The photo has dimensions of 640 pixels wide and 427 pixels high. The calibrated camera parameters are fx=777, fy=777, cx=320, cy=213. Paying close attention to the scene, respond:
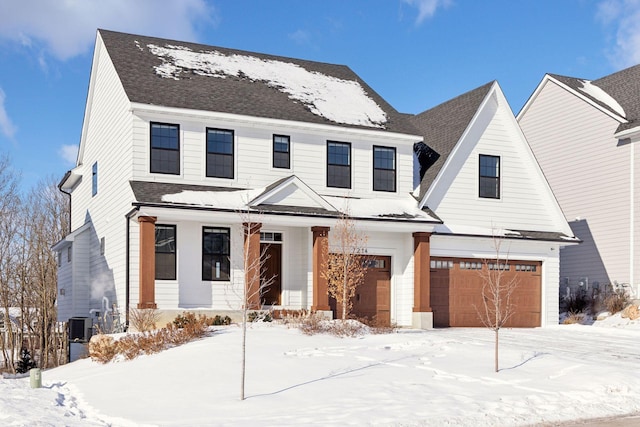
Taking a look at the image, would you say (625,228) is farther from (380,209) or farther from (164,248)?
(164,248)

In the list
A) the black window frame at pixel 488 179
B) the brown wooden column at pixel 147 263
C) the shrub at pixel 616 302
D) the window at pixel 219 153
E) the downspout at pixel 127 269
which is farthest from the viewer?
the shrub at pixel 616 302

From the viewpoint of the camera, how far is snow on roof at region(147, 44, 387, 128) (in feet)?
88.7

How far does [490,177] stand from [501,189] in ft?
2.01

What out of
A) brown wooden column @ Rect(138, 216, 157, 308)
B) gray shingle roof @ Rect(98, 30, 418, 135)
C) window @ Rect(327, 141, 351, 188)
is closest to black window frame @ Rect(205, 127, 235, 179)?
gray shingle roof @ Rect(98, 30, 418, 135)

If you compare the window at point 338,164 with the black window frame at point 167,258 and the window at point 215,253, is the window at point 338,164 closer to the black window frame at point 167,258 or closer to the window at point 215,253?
the window at point 215,253

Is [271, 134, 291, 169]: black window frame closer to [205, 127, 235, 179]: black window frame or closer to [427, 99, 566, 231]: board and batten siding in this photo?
[205, 127, 235, 179]: black window frame

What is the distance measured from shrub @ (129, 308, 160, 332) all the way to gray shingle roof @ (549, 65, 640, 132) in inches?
787

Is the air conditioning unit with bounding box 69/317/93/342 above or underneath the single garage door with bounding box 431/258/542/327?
underneath

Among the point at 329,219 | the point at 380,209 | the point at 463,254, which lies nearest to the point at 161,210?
the point at 329,219

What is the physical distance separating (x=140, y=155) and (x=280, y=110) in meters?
5.04

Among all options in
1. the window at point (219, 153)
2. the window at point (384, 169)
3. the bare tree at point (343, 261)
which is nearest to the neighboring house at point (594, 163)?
the window at point (384, 169)

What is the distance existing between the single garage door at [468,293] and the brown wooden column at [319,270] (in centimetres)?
477

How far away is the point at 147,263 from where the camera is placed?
22.2 m

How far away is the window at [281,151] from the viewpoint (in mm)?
25766
